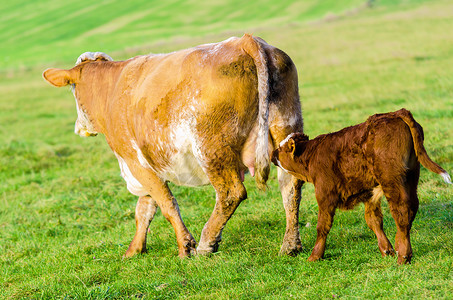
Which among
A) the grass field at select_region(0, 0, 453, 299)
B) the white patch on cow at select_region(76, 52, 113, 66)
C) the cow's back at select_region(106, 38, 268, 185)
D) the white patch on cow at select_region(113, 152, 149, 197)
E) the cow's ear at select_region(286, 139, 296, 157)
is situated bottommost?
the grass field at select_region(0, 0, 453, 299)

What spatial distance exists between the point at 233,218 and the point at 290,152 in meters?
2.04

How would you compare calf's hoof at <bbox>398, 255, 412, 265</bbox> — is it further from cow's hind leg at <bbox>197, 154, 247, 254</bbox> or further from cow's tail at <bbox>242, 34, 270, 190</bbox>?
cow's hind leg at <bbox>197, 154, 247, 254</bbox>

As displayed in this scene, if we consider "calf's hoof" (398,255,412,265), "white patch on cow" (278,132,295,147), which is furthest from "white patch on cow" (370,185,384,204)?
"white patch on cow" (278,132,295,147)

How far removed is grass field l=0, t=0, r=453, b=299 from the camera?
4961 mm

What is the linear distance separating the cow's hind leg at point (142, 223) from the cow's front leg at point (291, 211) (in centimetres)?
173

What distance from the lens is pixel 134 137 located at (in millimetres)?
6453

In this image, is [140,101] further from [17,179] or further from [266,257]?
[17,179]

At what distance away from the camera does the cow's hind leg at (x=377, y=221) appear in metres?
5.32

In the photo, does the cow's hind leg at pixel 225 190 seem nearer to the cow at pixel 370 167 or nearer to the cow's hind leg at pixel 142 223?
the cow at pixel 370 167

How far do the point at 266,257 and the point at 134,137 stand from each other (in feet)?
6.84

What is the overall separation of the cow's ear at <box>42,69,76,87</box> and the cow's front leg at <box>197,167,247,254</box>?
296 cm

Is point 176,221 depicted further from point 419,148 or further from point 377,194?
point 419,148

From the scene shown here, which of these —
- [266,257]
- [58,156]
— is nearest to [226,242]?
[266,257]

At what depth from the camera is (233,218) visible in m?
7.39
